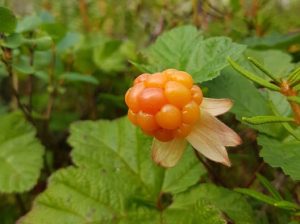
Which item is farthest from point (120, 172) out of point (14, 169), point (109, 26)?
point (109, 26)

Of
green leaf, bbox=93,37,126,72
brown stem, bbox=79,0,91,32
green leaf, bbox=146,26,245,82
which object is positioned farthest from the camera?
brown stem, bbox=79,0,91,32

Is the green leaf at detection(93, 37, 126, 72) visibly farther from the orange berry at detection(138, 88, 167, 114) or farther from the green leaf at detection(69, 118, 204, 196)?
the orange berry at detection(138, 88, 167, 114)

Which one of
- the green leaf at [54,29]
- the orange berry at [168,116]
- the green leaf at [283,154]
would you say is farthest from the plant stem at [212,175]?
the green leaf at [54,29]

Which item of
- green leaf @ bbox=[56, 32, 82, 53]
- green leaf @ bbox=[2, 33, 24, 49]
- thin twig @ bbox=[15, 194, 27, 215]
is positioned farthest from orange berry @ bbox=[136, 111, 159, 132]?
green leaf @ bbox=[56, 32, 82, 53]

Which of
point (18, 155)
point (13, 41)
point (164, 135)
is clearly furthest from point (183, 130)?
point (18, 155)

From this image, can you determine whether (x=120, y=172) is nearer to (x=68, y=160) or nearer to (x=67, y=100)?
(x=68, y=160)

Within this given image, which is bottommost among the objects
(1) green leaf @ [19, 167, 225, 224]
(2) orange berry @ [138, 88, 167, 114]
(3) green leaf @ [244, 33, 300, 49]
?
(1) green leaf @ [19, 167, 225, 224]
